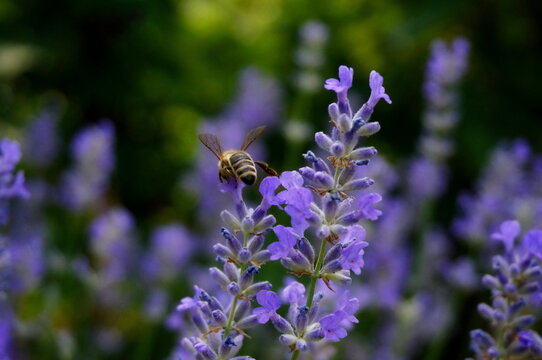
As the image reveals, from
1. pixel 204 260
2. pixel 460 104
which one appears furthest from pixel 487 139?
pixel 204 260

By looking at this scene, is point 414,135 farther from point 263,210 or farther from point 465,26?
point 263,210

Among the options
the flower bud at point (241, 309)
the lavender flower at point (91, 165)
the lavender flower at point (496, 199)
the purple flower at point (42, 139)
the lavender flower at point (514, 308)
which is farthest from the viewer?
the purple flower at point (42, 139)

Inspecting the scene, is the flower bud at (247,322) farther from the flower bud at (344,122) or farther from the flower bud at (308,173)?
the flower bud at (344,122)

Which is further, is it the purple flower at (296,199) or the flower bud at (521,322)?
the flower bud at (521,322)

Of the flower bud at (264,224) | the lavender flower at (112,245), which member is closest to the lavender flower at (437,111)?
the lavender flower at (112,245)

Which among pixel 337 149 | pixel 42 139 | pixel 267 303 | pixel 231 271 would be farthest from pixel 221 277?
pixel 42 139

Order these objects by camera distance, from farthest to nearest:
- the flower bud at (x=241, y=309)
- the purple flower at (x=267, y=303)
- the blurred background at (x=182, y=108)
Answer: the blurred background at (x=182, y=108)
the flower bud at (x=241, y=309)
the purple flower at (x=267, y=303)

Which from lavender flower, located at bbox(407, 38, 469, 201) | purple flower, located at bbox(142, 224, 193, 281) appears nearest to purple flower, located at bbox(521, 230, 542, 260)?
lavender flower, located at bbox(407, 38, 469, 201)

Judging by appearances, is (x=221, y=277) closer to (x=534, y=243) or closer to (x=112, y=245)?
(x=534, y=243)
